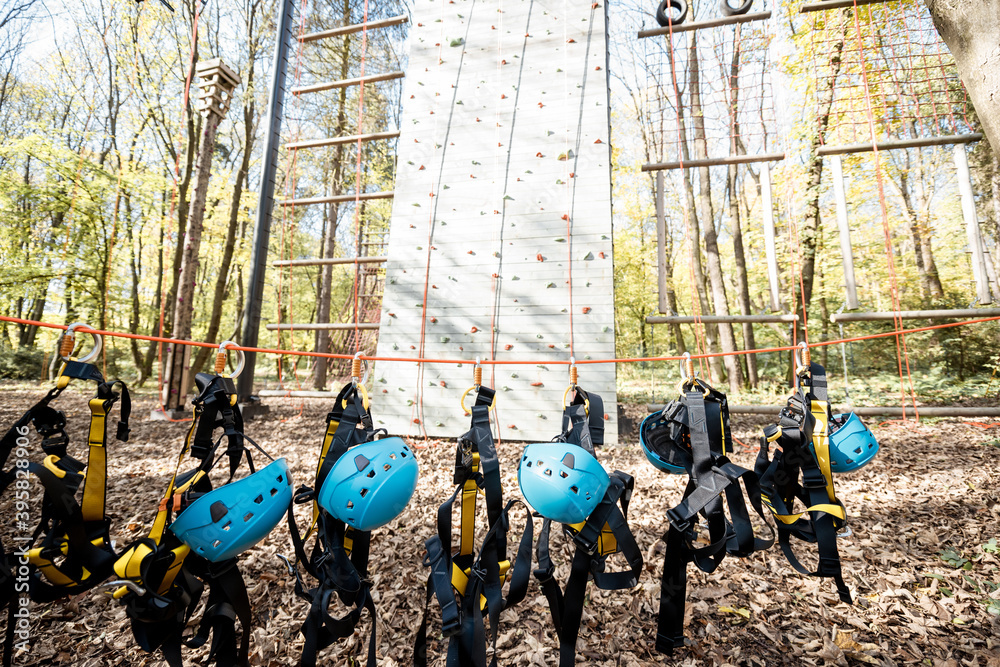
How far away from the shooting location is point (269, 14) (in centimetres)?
1103

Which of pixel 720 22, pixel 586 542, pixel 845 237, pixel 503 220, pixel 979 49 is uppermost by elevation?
pixel 720 22

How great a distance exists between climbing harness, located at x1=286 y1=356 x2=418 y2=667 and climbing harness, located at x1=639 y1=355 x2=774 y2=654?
121cm

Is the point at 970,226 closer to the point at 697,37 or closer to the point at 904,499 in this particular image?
the point at 904,499

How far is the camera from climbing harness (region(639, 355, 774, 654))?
168 centimetres

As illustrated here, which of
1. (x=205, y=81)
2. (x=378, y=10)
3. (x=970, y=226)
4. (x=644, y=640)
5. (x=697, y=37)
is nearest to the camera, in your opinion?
(x=644, y=640)

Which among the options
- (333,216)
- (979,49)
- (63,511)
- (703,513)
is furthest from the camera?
(333,216)

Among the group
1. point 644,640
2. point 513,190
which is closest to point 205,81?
point 513,190

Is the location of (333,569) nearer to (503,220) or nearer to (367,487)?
(367,487)

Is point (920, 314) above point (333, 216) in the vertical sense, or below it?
below

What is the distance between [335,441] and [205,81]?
8.10 m

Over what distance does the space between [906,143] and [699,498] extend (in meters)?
6.14

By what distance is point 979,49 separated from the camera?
2520mm

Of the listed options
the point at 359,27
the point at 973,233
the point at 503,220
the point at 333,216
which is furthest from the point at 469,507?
the point at 333,216

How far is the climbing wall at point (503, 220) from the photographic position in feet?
19.5
